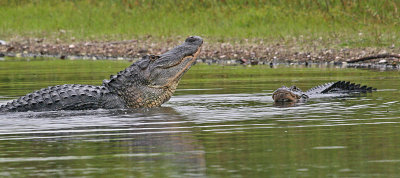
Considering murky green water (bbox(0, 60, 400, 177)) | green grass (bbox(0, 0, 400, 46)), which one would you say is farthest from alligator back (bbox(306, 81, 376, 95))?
green grass (bbox(0, 0, 400, 46))

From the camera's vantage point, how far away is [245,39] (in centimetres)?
2397

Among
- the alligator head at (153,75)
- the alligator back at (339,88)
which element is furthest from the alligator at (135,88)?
the alligator back at (339,88)

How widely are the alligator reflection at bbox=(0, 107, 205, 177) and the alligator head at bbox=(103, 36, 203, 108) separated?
62cm

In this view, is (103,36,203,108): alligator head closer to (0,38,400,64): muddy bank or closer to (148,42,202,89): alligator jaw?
(148,42,202,89): alligator jaw

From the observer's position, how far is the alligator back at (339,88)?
11836 millimetres

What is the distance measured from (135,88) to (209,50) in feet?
40.3

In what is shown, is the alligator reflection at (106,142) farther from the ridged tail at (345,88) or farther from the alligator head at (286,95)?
the ridged tail at (345,88)

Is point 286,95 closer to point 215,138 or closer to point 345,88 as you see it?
point 345,88

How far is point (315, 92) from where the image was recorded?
461 inches

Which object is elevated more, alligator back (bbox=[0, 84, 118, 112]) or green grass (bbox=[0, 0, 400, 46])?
green grass (bbox=[0, 0, 400, 46])

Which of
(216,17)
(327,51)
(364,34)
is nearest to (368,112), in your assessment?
(327,51)

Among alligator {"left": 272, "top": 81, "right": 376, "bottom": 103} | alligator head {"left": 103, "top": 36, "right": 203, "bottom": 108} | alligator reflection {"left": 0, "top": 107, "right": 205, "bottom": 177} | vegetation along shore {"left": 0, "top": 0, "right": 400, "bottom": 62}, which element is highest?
vegetation along shore {"left": 0, "top": 0, "right": 400, "bottom": 62}

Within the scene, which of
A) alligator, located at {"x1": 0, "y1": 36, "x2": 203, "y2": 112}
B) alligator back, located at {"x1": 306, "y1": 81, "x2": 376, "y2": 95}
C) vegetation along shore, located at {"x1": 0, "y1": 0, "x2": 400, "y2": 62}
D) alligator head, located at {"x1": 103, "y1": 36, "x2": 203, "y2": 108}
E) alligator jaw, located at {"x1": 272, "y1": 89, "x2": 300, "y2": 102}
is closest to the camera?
alligator, located at {"x1": 0, "y1": 36, "x2": 203, "y2": 112}

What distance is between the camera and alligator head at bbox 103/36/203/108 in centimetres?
1058
